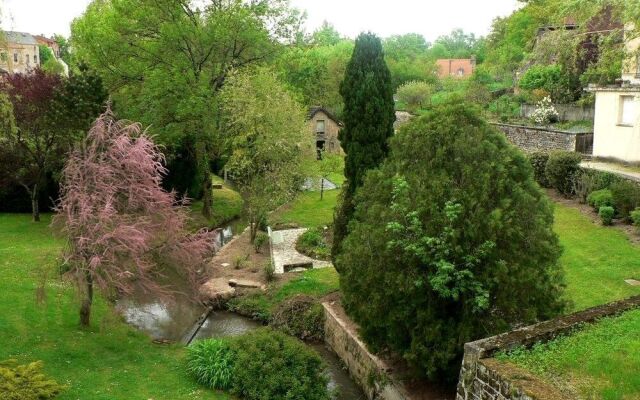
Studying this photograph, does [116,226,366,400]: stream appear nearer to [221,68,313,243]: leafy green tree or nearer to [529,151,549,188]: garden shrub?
[221,68,313,243]: leafy green tree

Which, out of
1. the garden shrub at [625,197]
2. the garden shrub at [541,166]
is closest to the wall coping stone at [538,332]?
the garden shrub at [625,197]

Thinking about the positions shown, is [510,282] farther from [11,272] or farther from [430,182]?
[11,272]

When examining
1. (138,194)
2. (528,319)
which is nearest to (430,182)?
(528,319)

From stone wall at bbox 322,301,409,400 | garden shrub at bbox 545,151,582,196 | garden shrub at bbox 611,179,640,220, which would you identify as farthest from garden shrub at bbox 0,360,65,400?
garden shrub at bbox 545,151,582,196

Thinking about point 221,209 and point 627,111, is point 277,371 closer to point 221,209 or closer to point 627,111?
point 221,209

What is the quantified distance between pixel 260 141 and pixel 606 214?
43.5 ft

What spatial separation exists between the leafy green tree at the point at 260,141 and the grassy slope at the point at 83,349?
835cm

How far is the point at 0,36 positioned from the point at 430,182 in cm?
1002

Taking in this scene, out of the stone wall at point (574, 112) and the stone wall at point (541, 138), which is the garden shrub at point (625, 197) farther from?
the stone wall at point (574, 112)

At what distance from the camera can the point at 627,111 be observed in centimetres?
2475

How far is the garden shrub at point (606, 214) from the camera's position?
63.9 ft

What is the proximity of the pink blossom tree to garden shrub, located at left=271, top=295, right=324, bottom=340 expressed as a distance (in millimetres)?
3632

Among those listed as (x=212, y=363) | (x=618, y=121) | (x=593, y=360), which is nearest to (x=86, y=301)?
(x=212, y=363)

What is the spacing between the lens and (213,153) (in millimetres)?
26984
